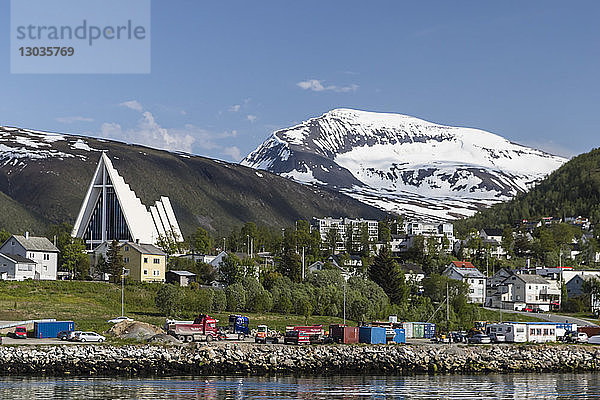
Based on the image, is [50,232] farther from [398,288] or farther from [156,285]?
[398,288]

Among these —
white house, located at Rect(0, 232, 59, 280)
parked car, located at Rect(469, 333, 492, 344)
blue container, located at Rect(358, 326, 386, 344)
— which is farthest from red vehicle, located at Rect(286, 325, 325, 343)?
white house, located at Rect(0, 232, 59, 280)

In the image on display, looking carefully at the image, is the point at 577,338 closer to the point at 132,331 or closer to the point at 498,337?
the point at 498,337

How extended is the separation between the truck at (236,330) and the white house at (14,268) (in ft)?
110

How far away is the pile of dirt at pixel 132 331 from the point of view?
174ft

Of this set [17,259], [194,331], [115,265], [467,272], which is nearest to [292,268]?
[115,265]

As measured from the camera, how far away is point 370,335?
54562mm

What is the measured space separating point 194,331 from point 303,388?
44.3 ft

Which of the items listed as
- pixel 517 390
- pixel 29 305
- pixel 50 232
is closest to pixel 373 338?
pixel 517 390

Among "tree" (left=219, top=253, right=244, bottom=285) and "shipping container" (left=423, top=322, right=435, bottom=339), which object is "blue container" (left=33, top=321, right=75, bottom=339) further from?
"tree" (left=219, top=253, right=244, bottom=285)

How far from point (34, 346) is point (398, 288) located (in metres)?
49.5

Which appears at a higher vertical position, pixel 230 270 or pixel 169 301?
pixel 230 270

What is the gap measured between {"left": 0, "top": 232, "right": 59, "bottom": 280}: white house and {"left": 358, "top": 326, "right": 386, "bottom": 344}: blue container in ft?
146

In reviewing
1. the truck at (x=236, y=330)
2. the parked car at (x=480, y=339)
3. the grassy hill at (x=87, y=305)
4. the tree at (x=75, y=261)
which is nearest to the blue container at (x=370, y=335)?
the truck at (x=236, y=330)

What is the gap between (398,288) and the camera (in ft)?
295
